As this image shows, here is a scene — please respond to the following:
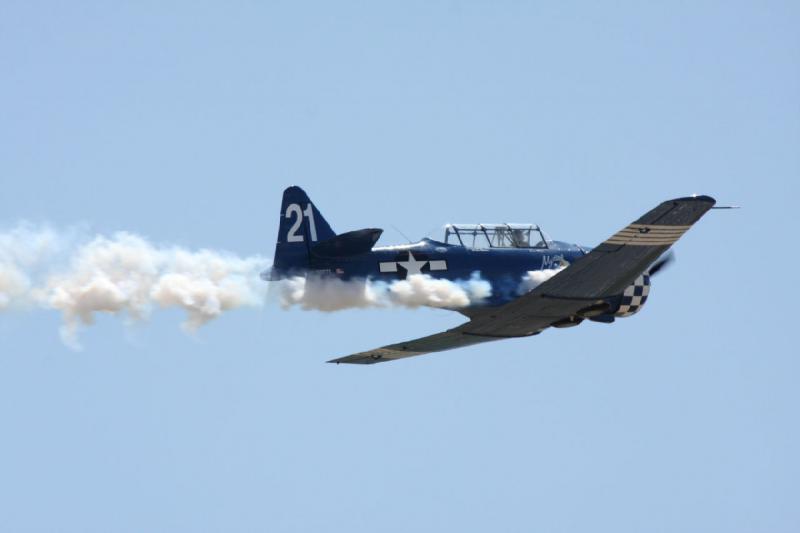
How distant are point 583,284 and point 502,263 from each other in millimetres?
2037

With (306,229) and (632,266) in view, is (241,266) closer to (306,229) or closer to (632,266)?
(306,229)

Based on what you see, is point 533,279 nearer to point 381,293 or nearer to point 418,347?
point 381,293

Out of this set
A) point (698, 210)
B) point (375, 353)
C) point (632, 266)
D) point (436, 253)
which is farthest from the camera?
point (375, 353)

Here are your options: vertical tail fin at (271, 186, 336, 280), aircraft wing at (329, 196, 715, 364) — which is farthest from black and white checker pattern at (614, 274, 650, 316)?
vertical tail fin at (271, 186, 336, 280)

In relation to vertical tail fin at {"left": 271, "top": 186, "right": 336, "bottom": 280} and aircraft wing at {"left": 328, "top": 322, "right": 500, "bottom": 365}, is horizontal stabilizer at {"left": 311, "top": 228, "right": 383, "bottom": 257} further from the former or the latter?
aircraft wing at {"left": 328, "top": 322, "right": 500, "bottom": 365}

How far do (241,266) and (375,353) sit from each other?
3.54 m

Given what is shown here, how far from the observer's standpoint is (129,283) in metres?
26.0

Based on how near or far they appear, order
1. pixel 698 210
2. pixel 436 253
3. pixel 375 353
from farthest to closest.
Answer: pixel 375 353 < pixel 436 253 < pixel 698 210

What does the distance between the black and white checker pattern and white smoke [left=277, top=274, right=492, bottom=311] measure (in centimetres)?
227

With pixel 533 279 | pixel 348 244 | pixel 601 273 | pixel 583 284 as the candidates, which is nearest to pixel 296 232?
pixel 348 244

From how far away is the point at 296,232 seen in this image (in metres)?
26.3

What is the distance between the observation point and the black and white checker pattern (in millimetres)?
27344

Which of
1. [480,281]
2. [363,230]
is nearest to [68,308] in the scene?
[363,230]

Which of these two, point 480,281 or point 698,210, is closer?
point 698,210
